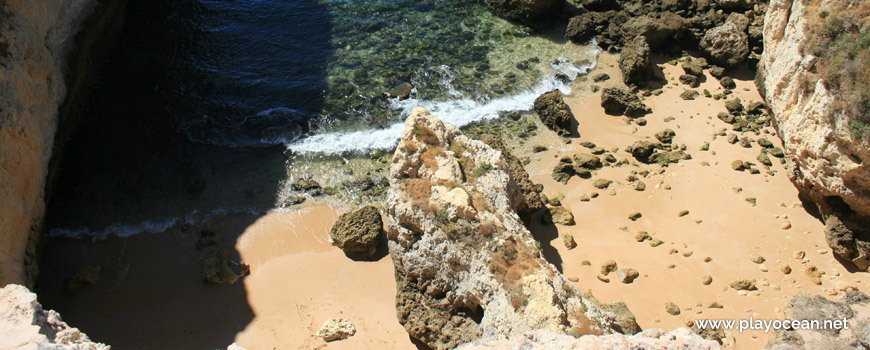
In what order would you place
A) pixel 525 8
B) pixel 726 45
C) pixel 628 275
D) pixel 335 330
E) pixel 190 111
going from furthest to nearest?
pixel 525 8
pixel 726 45
pixel 190 111
pixel 628 275
pixel 335 330

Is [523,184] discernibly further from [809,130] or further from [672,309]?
[809,130]

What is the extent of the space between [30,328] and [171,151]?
7625mm

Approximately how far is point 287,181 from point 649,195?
8.16 metres

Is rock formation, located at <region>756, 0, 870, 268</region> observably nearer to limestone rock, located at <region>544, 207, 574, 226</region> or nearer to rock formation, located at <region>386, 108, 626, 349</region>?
limestone rock, located at <region>544, 207, 574, 226</region>

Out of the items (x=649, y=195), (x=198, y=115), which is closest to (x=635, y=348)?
(x=649, y=195)

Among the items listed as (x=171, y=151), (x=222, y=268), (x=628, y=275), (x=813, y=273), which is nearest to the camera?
(x=813, y=273)

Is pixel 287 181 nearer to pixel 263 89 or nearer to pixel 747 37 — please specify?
pixel 263 89

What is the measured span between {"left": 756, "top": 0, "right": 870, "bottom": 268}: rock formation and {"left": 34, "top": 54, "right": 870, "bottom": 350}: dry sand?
59 cm

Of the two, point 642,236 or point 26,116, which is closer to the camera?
point 642,236

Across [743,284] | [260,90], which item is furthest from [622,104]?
[260,90]

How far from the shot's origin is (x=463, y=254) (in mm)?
9148

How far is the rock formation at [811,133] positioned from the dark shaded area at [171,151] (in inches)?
A: 446

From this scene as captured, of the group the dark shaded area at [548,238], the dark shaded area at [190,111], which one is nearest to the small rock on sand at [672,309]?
the dark shaded area at [548,238]

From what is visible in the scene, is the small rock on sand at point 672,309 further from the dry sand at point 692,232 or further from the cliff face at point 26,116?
the cliff face at point 26,116
